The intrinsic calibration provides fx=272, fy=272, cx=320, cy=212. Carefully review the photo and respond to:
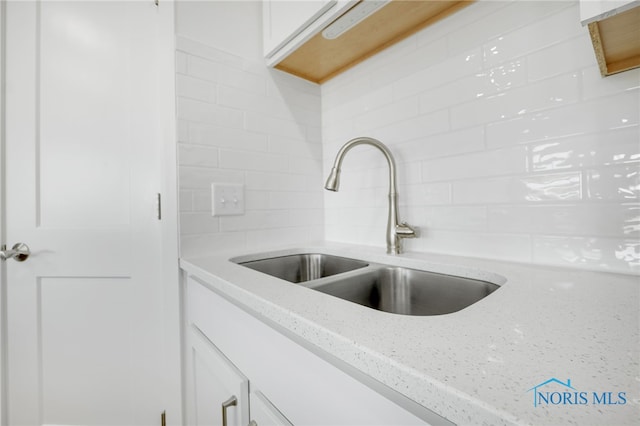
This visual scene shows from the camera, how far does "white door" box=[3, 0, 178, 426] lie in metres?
0.99

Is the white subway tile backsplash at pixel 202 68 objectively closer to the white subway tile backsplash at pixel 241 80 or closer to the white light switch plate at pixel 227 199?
the white subway tile backsplash at pixel 241 80

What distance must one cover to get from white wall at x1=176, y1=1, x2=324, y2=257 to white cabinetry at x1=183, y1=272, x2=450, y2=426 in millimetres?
369

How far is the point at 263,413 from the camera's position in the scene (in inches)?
20.8

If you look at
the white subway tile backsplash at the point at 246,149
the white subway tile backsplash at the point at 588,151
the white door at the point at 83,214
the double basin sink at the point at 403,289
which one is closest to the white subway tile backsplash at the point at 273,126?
the white subway tile backsplash at the point at 246,149

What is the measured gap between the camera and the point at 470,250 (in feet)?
2.72

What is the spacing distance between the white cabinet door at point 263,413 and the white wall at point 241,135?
1.89 feet

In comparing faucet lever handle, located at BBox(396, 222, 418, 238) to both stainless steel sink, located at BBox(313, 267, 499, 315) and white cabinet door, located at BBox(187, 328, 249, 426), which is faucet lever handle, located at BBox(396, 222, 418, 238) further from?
white cabinet door, located at BBox(187, 328, 249, 426)

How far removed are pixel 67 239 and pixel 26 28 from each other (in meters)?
0.78

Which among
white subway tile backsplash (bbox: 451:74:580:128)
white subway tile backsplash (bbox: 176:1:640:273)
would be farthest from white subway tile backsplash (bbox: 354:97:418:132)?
white subway tile backsplash (bbox: 451:74:580:128)

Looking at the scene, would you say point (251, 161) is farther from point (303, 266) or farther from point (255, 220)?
point (303, 266)

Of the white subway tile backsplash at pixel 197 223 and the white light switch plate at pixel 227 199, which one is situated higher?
the white light switch plate at pixel 227 199

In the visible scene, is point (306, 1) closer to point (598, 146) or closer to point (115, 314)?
point (598, 146)

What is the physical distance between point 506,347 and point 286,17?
3.88ft

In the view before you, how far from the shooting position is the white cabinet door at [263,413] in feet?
1.60
